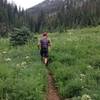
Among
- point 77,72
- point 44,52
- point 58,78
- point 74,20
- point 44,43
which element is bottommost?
point 58,78

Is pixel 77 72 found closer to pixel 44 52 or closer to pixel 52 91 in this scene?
pixel 52 91

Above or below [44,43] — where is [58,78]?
below

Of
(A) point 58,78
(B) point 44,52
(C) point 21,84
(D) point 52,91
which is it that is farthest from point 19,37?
(C) point 21,84

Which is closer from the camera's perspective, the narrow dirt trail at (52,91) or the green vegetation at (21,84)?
the green vegetation at (21,84)

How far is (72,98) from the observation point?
35.9ft

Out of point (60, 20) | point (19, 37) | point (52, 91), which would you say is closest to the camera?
point (52, 91)

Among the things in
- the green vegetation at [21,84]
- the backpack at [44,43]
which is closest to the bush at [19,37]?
the backpack at [44,43]

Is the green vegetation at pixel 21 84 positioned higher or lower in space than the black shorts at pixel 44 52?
lower

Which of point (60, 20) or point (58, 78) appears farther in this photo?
point (60, 20)

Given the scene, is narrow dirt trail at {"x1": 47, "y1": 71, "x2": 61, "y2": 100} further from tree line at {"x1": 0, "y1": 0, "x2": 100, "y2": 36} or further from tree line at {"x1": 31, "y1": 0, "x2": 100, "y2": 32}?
tree line at {"x1": 0, "y1": 0, "x2": 100, "y2": 36}

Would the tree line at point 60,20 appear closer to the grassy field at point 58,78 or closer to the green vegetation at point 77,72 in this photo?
the green vegetation at point 77,72

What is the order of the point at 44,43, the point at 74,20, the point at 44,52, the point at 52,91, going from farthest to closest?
the point at 74,20
the point at 44,43
the point at 44,52
the point at 52,91

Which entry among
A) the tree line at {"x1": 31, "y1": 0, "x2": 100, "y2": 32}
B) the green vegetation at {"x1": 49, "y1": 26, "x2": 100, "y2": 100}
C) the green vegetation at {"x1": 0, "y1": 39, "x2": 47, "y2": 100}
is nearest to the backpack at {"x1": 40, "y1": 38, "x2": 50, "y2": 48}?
the green vegetation at {"x1": 49, "y1": 26, "x2": 100, "y2": 100}

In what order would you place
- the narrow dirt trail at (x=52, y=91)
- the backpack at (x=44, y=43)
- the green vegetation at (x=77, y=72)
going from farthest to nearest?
the backpack at (x=44, y=43), the narrow dirt trail at (x=52, y=91), the green vegetation at (x=77, y=72)
